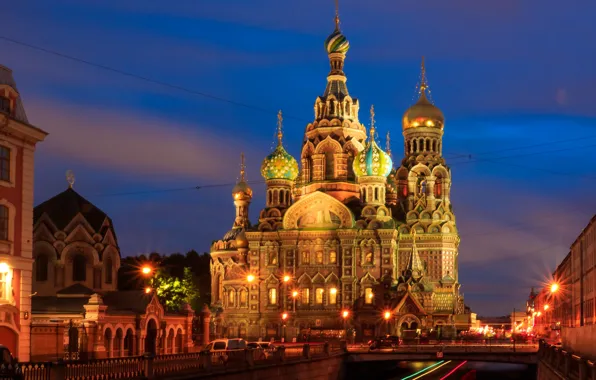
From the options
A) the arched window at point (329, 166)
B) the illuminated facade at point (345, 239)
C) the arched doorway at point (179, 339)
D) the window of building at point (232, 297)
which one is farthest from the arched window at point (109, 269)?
the arched window at point (329, 166)

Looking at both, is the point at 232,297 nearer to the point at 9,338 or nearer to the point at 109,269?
the point at 109,269

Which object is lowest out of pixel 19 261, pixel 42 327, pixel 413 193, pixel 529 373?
pixel 529 373

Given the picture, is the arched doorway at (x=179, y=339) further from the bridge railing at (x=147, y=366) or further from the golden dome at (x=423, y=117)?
the golden dome at (x=423, y=117)

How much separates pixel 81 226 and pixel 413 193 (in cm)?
5067

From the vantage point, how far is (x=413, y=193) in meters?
104

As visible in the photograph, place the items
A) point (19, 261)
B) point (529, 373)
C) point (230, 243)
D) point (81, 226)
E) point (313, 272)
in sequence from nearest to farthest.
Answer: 1. point (19, 261)
2. point (81, 226)
3. point (529, 373)
4. point (313, 272)
5. point (230, 243)

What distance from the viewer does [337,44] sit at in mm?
107938

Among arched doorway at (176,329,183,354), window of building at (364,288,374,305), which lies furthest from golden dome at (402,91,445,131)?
arched doorway at (176,329,183,354)

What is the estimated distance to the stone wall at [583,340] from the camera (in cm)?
3334

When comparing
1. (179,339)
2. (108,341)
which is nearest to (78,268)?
(179,339)

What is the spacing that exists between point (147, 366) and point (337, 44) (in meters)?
78.7

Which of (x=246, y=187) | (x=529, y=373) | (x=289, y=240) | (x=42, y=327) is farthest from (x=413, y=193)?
(x=42, y=327)

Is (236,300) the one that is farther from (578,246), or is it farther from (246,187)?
(578,246)

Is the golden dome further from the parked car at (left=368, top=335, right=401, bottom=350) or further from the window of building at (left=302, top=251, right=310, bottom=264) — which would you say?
the parked car at (left=368, top=335, right=401, bottom=350)
